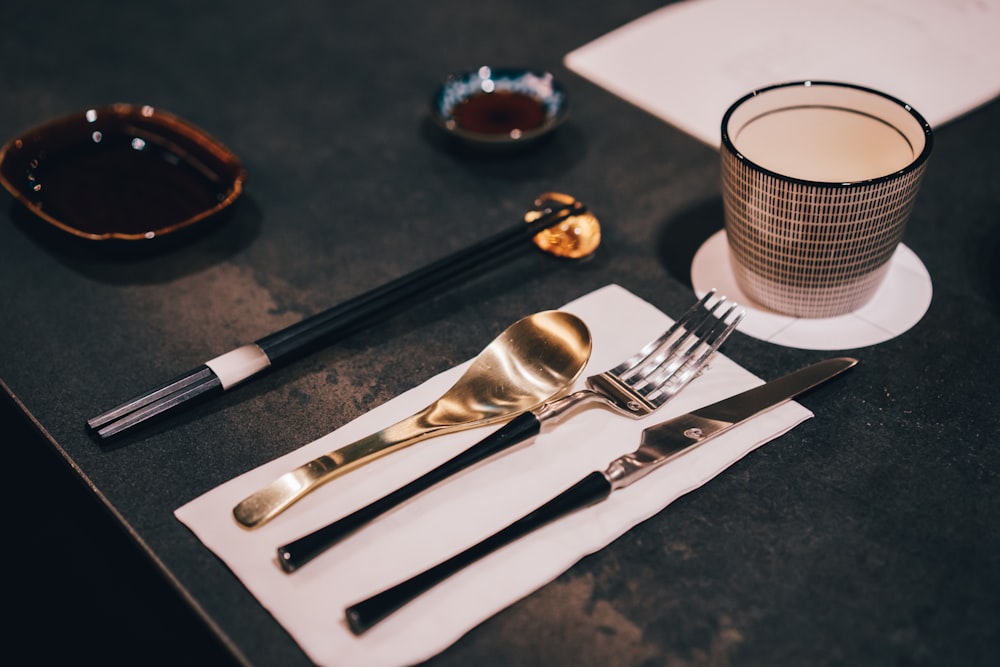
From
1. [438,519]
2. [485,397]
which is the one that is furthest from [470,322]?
→ [438,519]

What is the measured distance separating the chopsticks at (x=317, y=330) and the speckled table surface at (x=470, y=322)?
0.02 meters

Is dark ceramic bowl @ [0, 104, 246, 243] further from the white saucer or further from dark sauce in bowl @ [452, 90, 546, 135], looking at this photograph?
the white saucer

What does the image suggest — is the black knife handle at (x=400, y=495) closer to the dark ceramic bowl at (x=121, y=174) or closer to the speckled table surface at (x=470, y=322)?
the speckled table surface at (x=470, y=322)

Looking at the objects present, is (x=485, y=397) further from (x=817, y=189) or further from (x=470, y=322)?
(x=817, y=189)

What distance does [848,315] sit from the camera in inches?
30.5

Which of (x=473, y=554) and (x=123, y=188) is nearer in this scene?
(x=473, y=554)

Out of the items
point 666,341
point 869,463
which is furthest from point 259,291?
point 869,463

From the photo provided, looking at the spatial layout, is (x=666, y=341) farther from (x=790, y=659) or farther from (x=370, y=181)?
(x=370, y=181)

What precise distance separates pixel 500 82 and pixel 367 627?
68cm

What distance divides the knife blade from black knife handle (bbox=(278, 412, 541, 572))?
0.17ft

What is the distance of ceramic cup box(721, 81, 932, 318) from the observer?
0.67m

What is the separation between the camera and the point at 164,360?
2.49 ft

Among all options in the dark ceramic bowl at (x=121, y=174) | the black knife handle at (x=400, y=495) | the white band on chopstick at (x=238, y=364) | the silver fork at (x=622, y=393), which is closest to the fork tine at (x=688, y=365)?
the silver fork at (x=622, y=393)

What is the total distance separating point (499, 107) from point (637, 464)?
1.73 ft
